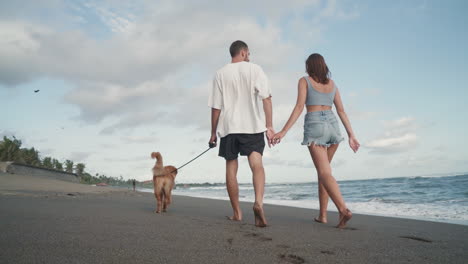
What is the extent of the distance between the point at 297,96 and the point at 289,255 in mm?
2189

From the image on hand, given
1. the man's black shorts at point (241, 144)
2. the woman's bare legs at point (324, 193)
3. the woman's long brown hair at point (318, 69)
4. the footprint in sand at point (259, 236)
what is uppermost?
the woman's long brown hair at point (318, 69)

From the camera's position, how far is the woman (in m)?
3.70

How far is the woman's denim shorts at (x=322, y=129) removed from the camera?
3723 mm

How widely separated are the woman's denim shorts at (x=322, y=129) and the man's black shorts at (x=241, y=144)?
0.53 m

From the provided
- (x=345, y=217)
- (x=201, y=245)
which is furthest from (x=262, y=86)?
(x=201, y=245)

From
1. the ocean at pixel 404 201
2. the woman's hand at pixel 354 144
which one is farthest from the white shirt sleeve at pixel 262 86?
the ocean at pixel 404 201

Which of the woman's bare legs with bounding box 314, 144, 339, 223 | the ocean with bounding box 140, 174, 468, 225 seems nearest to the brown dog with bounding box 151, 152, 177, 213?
the woman's bare legs with bounding box 314, 144, 339, 223

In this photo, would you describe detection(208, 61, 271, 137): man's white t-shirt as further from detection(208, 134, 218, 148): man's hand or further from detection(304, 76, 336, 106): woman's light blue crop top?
detection(304, 76, 336, 106): woman's light blue crop top

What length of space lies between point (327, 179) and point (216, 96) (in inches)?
68.0

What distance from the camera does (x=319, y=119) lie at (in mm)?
3779

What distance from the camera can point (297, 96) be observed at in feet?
12.5

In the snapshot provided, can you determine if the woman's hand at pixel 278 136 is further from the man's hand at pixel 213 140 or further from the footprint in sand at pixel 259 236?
Answer: the footprint in sand at pixel 259 236

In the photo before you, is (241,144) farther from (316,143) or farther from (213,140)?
(316,143)

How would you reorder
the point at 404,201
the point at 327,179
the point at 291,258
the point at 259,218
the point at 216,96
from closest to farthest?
1. the point at 291,258
2. the point at 259,218
3. the point at 327,179
4. the point at 216,96
5. the point at 404,201
